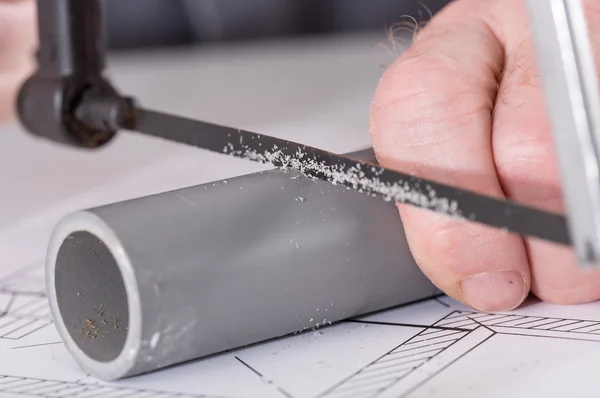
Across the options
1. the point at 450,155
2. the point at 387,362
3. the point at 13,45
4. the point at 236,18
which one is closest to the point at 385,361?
the point at 387,362

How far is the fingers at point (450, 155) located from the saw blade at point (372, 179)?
35 mm

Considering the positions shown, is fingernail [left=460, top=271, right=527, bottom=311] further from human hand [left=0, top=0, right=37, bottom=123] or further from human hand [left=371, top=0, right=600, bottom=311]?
human hand [left=0, top=0, right=37, bottom=123]

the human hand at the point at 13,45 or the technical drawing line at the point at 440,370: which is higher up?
the human hand at the point at 13,45

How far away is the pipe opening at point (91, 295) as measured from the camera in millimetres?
473

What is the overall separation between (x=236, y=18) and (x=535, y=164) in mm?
1370

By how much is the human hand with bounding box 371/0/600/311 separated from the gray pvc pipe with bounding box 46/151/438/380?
31mm

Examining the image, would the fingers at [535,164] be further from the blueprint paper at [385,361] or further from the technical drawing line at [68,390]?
the technical drawing line at [68,390]

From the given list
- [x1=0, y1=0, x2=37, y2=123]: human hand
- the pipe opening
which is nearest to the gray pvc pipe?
the pipe opening

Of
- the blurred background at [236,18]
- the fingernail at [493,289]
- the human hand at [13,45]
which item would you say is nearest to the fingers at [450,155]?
the fingernail at [493,289]

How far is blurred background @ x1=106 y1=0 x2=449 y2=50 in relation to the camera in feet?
5.78

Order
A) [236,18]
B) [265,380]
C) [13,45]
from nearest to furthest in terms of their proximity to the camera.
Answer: [265,380]
[13,45]
[236,18]

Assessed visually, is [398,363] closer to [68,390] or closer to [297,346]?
[297,346]

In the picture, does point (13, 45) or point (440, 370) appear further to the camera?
point (13, 45)

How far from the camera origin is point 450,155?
1.61ft
